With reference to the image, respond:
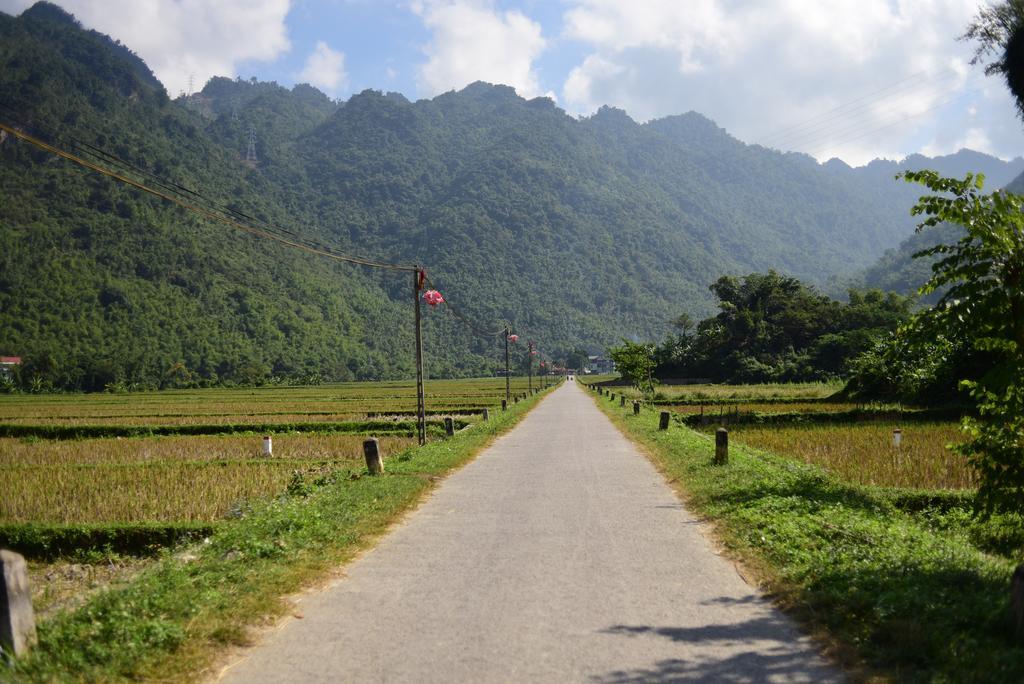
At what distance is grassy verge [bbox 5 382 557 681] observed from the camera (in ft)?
15.6

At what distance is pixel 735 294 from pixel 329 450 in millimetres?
80514

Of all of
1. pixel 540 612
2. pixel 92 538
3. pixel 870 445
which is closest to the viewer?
pixel 540 612

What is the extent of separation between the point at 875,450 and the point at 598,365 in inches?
6677

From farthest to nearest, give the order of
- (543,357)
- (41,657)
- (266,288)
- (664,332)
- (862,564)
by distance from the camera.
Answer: (664,332) < (543,357) < (266,288) < (862,564) < (41,657)

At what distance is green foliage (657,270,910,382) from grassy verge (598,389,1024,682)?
208 feet

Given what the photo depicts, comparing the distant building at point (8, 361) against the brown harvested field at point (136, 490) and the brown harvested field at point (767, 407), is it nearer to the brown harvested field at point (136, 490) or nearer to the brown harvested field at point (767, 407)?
the brown harvested field at point (767, 407)

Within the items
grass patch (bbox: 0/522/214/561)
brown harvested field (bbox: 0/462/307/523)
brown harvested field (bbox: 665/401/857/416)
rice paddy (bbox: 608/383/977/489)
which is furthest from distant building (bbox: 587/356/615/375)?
grass patch (bbox: 0/522/214/561)

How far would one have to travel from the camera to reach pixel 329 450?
72.8 feet

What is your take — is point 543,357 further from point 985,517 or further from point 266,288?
point 985,517

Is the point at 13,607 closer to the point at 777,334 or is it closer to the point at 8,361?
the point at 777,334

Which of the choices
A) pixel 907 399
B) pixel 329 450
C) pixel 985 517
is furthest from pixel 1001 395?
pixel 907 399

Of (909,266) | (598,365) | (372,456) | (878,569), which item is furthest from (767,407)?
(598,365)

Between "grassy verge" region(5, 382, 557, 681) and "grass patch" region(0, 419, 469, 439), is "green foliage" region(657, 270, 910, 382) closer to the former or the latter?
"grass patch" region(0, 419, 469, 439)

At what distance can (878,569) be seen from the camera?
641 cm
